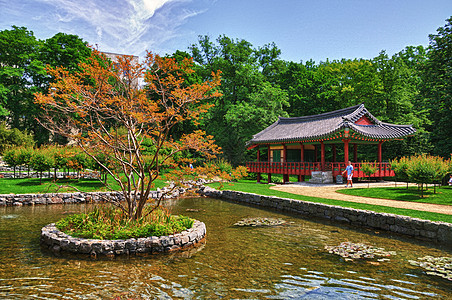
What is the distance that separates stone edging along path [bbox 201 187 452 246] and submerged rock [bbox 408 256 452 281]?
1724mm

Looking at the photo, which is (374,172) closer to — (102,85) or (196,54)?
(102,85)

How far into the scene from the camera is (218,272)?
6691 millimetres

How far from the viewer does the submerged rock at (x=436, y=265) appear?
654 centimetres

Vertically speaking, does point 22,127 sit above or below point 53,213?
above

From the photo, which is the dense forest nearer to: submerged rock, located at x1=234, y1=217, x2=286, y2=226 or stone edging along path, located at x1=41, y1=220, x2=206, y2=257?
submerged rock, located at x1=234, y1=217, x2=286, y2=226

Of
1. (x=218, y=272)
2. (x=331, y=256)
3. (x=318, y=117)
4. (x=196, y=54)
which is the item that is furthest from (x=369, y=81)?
(x=218, y=272)

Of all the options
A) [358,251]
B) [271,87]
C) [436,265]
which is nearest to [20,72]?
[271,87]

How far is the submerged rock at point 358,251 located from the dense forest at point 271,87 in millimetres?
22107

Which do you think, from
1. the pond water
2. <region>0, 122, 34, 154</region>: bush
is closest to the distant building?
the pond water

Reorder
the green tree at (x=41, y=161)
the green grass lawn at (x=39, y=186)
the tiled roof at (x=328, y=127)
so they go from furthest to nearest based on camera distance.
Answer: the tiled roof at (x=328, y=127), the green tree at (x=41, y=161), the green grass lawn at (x=39, y=186)


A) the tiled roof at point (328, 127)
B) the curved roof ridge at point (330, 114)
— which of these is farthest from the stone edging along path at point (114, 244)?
the curved roof ridge at point (330, 114)

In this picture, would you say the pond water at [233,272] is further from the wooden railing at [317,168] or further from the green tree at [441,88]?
the green tree at [441,88]

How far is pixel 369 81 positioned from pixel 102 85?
32.2 m

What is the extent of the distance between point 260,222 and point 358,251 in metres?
4.34
